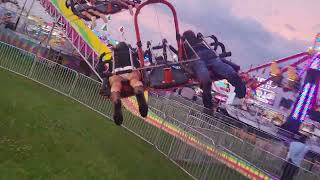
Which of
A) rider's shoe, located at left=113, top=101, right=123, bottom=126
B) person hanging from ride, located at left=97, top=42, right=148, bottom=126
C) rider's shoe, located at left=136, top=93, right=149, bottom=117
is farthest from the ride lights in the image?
rider's shoe, located at left=113, top=101, right=123, bottom=126

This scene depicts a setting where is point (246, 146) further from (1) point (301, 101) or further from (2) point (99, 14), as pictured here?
(1) point (301, 101)

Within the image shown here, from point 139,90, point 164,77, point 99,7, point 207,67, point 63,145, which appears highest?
point 99,7

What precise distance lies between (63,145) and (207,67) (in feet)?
11.4

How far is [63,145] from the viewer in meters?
9.33

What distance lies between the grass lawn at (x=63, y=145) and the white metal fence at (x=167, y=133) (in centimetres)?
37

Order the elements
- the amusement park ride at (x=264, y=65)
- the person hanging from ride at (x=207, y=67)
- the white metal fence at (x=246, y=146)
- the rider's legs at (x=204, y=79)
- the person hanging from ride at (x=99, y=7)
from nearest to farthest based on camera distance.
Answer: the rider's legs at (x=204, y=79) → the person hanging from ride at (x=207, y=67) → the white metal fence at (x=246, y=146) → the person hanging from ride at (x=99, y=7) → the amusement park ride at (x=264, y=65)

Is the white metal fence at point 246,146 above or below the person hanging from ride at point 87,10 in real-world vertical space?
below

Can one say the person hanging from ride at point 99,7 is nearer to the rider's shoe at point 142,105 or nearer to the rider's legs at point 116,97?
the rider's legs at point 116,97

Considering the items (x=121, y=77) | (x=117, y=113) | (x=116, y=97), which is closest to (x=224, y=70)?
(x=121, y=77)

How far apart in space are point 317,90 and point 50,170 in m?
19.4

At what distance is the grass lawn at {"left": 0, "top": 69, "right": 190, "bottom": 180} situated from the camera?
7.97 metres

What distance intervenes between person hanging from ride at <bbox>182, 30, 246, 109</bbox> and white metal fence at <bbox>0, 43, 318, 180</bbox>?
213 centimetres

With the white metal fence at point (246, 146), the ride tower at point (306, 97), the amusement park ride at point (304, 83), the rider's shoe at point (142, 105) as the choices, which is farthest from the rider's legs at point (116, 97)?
the ride tower at point (306, 97)

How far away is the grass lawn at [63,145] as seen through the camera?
7.97m
